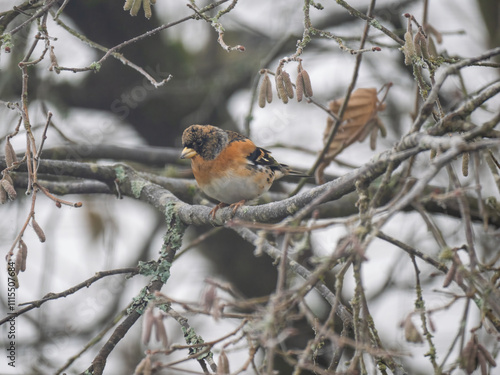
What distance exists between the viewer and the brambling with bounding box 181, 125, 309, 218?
14.7 ft

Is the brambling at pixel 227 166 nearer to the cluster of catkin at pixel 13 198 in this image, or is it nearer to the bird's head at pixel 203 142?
the bird's head at pixel 203 142

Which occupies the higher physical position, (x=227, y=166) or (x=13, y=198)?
(x=227, y=166)

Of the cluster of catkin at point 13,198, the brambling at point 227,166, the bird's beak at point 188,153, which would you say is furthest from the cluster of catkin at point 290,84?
the bird's beak at point 188,153

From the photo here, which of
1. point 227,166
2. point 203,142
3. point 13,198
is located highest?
point 203,142

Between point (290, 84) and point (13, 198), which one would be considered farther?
point (290, 84)

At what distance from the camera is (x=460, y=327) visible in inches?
75.0

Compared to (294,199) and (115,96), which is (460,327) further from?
(115,96)

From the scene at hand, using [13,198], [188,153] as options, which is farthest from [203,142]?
[13,198]

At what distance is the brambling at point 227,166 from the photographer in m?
4.47

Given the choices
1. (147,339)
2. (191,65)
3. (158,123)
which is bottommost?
(147,339)

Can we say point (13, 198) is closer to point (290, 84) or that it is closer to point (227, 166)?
point (290, 84)

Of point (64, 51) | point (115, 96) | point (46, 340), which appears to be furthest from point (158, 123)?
point (46, 340)

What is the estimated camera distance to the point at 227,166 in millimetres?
Answer: 4566

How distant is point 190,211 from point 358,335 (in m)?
1.91
